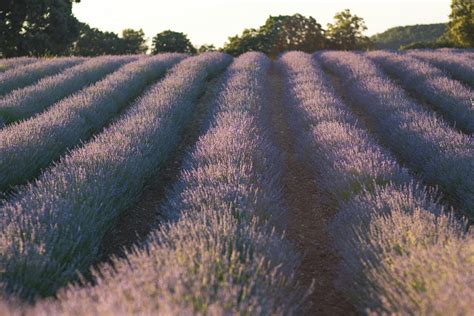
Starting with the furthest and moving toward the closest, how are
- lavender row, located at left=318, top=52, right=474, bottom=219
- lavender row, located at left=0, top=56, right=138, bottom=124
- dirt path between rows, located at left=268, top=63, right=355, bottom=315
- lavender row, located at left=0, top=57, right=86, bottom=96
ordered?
lavender row, located at left=0, top=57, right=86, bottom=96 < lavender row, located at left=0, top=56, right=138, bottom=124 < lavender row, located at left=318, top=52, right=474, bottom=219 < dirt path between rows, located at left=268, top=63, right=355, bottom=315

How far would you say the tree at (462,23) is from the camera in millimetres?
23344

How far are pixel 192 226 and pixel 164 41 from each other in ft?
79.3

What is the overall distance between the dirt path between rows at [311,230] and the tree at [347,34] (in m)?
15.4

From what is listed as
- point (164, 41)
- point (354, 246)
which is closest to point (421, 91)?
point (354, 246)

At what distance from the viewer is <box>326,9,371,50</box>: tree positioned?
2136 cm

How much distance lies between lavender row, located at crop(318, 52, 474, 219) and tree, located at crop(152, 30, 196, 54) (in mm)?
17418

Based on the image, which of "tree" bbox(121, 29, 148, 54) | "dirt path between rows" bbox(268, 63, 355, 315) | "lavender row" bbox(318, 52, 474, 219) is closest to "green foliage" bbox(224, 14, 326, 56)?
"tree" bbox(121, 29, 148, 54)

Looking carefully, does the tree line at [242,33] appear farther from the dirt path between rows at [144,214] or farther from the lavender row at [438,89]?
the dirt path between rows at [144,214]

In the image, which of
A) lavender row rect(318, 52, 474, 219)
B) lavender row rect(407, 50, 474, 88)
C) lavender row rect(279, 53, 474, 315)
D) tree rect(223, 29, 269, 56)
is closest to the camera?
lavender row rect(279, 53, 474, 315)

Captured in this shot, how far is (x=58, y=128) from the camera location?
18.4 feet

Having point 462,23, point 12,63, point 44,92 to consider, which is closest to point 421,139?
point 44,92

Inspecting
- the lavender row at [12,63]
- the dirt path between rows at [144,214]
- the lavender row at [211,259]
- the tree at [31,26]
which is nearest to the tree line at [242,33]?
the tree at [31,26]

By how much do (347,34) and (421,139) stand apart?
56.6ft

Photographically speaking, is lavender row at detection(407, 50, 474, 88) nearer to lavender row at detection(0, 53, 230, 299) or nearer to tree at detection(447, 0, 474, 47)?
lavender row at detection(0, 53, 230, 299)
